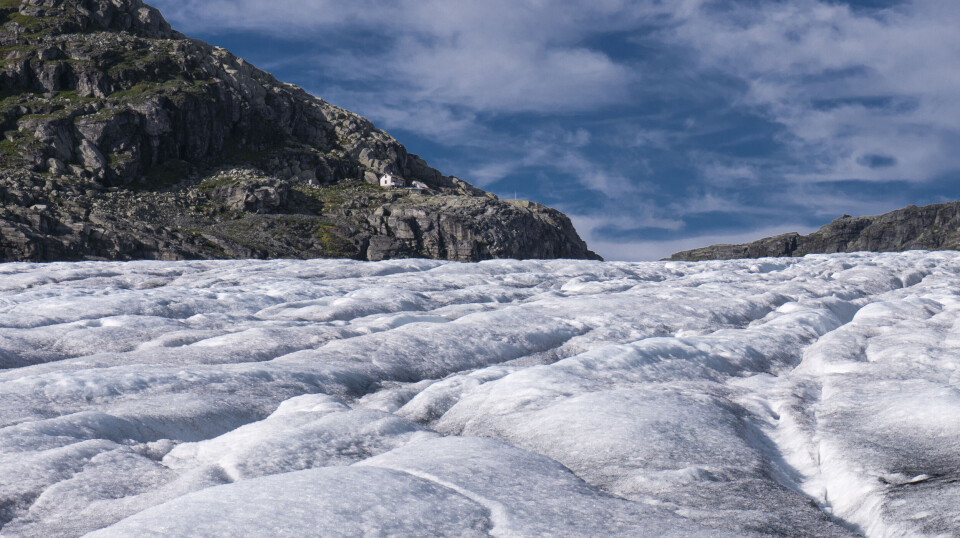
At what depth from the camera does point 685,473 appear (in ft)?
33.9

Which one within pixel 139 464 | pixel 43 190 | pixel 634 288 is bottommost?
pixel 139 464

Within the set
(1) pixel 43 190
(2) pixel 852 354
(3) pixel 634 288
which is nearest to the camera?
(2) pixel 852 354

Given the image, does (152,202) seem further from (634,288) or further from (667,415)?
(667,415)

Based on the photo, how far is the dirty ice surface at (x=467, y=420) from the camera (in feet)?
28.1

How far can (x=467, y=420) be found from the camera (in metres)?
13.9

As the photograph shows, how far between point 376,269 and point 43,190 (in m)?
140

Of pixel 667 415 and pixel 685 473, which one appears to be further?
pixel 667 415

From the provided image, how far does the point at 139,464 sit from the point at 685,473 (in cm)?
817

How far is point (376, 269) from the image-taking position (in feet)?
147

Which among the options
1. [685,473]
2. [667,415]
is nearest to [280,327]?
[667,415]

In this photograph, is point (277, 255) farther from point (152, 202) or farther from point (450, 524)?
point (450, 524)

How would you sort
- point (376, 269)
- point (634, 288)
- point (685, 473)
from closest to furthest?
point (685, 473), point (634, 288), point (376, 269)

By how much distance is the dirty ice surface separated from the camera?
28.1 feet

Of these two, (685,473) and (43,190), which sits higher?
(43,190)
